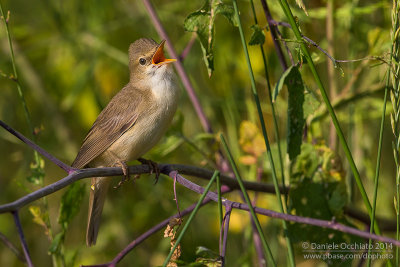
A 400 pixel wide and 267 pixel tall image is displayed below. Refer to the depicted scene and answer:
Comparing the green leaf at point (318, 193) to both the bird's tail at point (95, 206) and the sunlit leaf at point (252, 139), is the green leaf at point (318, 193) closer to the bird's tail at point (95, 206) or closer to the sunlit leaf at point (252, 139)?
the sunlit leaf at point (252, 139)

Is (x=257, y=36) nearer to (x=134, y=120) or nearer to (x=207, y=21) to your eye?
(x=207, y=21)

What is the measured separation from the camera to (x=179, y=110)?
2.81m

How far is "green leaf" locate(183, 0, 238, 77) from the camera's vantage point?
188 centimetres

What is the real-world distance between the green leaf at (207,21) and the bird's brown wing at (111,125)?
2.95ft

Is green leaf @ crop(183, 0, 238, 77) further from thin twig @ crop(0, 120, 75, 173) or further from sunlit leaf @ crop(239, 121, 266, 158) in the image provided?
sunlit leaf @ crop(239, 121, 266, 158)

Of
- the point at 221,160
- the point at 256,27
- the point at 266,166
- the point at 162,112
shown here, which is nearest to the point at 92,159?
the point at 162,112

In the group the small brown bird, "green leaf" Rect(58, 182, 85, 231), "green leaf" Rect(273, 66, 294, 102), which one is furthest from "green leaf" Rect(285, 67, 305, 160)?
"green leaf" Rect(58, 182, 85, 231)

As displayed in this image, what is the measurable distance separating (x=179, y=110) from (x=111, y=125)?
369 millimetres

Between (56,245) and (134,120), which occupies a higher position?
(134,120)

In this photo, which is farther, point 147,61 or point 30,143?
point 147,61

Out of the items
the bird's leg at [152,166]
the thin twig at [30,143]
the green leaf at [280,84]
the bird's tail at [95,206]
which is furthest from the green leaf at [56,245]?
the green leaf at [280,84]

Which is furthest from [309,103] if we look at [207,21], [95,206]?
[95,206]

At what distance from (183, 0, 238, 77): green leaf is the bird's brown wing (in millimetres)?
Result: 900

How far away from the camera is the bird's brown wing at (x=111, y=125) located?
275 centimetres
